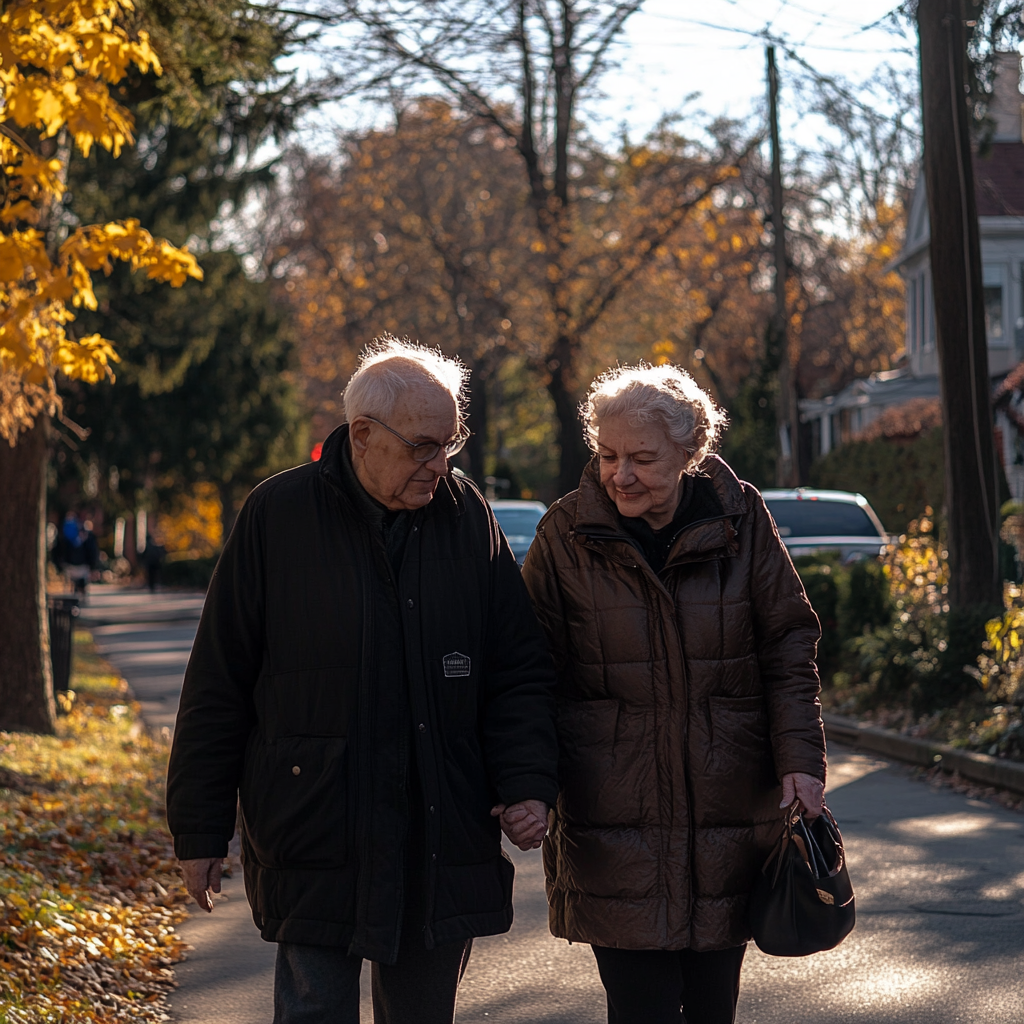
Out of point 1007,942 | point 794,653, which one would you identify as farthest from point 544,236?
point 794,653

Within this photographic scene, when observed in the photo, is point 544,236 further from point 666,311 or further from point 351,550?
point 351,550

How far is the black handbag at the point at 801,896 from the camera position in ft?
11.0

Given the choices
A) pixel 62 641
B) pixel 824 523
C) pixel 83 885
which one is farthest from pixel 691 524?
pixel 824 523

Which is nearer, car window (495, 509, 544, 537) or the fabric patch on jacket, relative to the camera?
the fabric patch on jacket

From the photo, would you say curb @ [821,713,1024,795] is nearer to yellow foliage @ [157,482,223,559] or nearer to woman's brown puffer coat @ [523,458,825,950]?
woman's brown puffer coat @ [523,458,825,950]

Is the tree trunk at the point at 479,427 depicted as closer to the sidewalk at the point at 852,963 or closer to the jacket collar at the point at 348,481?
the sidewalk at the point at 852,963

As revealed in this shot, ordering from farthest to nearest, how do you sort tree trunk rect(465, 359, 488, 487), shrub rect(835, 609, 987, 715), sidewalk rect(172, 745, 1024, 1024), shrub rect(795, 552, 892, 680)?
1. tree trunk rect(465, 359, 488, 487)
2. shrub rect(795, 552, 892, 680)
3. shrub rect(835, 609, 987, 715)
4. sidewalk rect(172, 745, 1024, 1024)

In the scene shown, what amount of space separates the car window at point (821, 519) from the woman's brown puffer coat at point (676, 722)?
43.3 feet

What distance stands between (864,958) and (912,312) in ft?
112

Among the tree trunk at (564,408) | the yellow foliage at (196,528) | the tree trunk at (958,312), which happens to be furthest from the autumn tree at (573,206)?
the yellow foliage at (196,528)

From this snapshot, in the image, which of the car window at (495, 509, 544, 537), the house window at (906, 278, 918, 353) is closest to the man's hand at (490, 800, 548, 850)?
the car window at (495, 509, 544, 537)

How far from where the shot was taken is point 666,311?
30.7 meters

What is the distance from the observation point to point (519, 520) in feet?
61.4

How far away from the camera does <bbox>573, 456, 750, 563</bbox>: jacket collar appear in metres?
3.49
